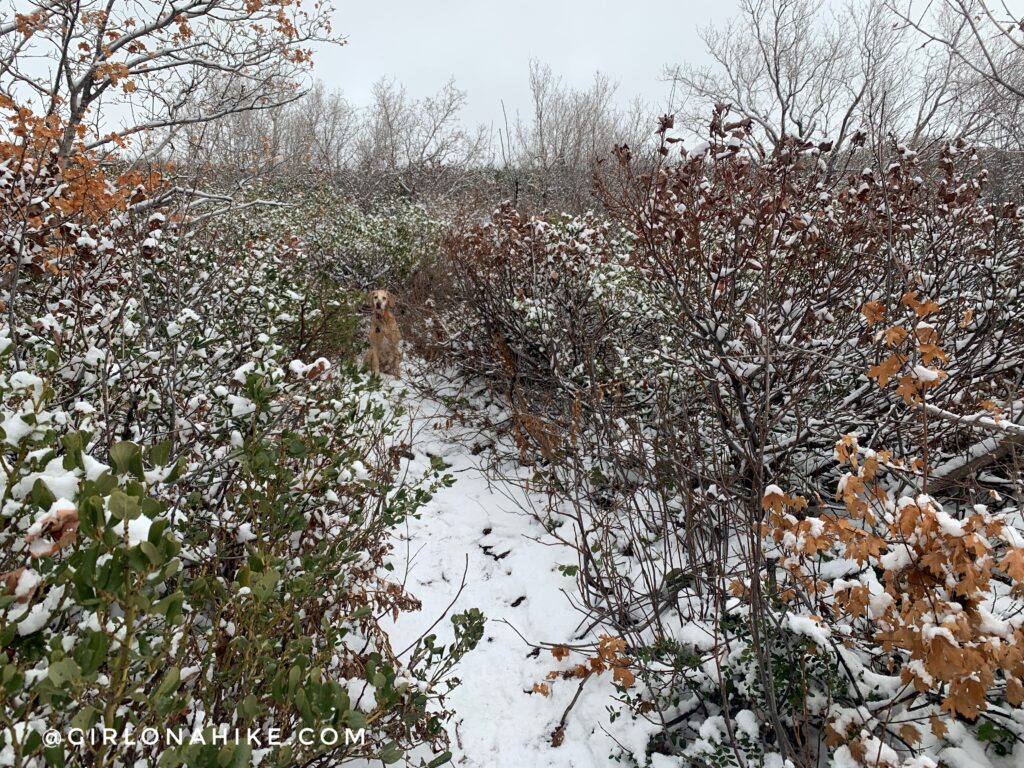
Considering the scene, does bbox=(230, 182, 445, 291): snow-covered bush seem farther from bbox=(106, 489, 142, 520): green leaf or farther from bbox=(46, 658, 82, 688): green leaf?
bbox=(46, 658, 82, 688): green leaf

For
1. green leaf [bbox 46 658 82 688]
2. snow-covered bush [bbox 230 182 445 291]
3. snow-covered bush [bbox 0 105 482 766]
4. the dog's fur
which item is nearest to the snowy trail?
snow-covered bush [bbox 0 105 482 766]

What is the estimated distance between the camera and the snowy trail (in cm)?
245

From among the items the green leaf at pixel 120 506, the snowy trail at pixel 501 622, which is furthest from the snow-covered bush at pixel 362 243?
the green leaf at pixel 120 506

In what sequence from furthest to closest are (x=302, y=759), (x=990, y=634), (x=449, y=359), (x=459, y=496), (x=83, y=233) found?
(x=449, y=359) → (x=459, y=496) → (x=83, y=233) → (x=302, y=759) → (x=990, y=634)

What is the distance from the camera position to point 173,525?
188cm

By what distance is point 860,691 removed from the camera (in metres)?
1.95

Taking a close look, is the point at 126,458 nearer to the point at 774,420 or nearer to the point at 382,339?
the point at 774,420

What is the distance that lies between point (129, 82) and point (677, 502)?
669 cm

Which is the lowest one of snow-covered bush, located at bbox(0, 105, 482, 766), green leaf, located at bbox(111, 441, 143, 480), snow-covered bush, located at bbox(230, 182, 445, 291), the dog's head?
snow-covered bush, located at bbox(0, 105, 482, 766)

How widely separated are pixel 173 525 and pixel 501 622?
2059 millimetres

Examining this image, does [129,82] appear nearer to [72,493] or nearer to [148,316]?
[148,316]

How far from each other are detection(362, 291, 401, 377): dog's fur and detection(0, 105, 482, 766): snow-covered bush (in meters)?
1.34

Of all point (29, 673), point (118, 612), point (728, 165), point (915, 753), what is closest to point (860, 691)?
point (915, 753)

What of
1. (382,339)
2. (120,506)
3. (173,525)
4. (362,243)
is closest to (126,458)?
(120,506)
